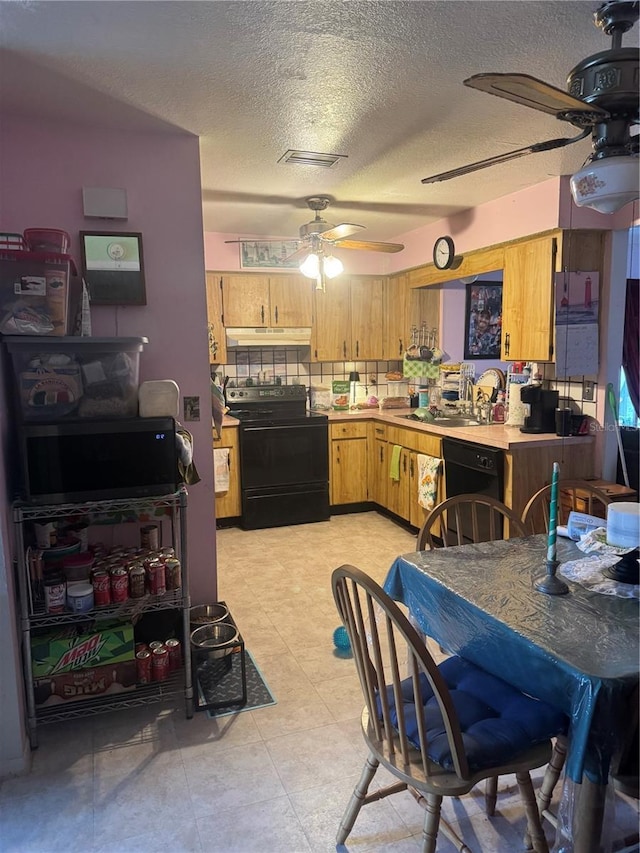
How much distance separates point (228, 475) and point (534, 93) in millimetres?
3584

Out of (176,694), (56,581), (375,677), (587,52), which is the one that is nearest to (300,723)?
(176,694)

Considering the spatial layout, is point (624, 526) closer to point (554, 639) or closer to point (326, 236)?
point (554, 639)

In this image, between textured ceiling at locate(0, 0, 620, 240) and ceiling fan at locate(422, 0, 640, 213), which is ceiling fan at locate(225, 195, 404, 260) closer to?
textured ceiling at locate(0, 0, 620, 240)

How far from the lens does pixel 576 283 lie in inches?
137

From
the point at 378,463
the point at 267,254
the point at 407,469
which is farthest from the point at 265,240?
the point at 407,469

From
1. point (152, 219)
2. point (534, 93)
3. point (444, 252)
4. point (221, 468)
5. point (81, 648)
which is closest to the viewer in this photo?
point (534, 93)

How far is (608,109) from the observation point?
5.30 ft

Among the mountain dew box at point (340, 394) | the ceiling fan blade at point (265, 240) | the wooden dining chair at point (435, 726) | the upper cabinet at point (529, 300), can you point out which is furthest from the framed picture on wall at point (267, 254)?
the wooden dining chair at point (435, 726)

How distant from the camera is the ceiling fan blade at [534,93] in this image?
137cm

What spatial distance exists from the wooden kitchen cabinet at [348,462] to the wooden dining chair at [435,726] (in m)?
3.29

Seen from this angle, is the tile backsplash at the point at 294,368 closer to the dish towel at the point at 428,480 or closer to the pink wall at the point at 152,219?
the dish towel at the point at 428,480

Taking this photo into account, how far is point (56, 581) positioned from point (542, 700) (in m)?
1.72

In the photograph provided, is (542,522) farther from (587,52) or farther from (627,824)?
(587,52)

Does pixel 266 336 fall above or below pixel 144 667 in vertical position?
above
